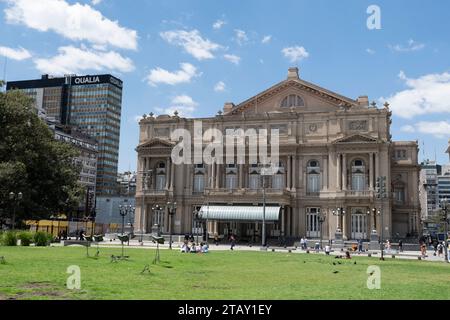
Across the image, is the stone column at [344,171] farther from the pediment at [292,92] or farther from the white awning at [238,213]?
the white awning at [238,213]

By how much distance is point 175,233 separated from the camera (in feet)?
241

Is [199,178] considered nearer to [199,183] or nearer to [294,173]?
[199,183]

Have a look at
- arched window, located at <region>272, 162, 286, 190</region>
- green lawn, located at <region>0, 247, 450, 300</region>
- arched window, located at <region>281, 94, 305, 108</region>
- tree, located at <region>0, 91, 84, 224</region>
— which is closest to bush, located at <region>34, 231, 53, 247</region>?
tree, located at <region>0, 91, 84, 224</region>

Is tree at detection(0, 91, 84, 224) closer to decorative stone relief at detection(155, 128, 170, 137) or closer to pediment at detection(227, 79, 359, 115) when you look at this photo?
decorative stone relief at detection(155, 128, 170, 137)

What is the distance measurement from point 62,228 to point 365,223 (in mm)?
42436

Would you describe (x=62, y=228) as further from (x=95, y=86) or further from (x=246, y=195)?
(x=95, y=86)

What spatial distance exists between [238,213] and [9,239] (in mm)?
32347

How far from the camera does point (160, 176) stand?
250 feet

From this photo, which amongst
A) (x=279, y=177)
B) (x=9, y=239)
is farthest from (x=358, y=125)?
(x=9, y=239)

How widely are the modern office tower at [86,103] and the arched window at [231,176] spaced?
92344mm

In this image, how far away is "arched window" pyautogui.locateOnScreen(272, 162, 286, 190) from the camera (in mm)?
70000
